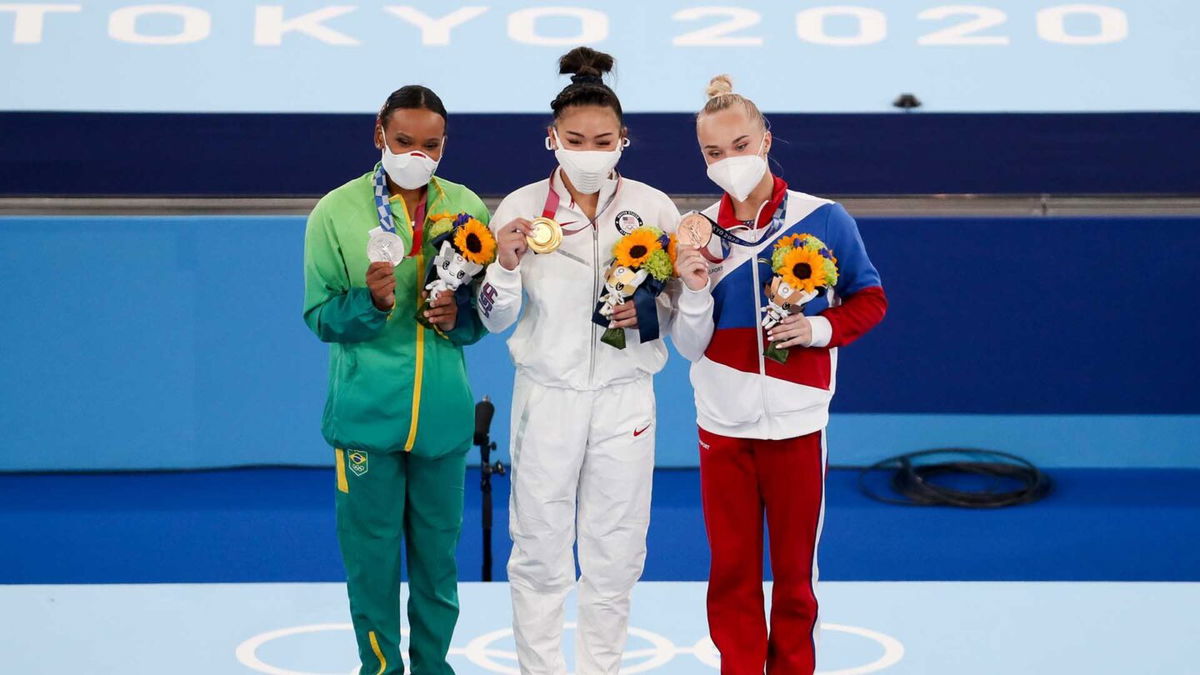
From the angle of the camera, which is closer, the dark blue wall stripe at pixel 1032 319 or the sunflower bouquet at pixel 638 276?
the sunflower bouquet at pixel 638 276

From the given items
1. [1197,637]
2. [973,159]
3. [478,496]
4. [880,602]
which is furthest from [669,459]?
[1197,637]

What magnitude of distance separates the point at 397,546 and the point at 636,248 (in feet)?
3.71

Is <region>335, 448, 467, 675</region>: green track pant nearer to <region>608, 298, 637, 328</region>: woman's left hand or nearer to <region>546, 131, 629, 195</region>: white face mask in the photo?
<region>608, 298, 637, 328</region>: woman's left hand

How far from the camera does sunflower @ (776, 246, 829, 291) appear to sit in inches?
133

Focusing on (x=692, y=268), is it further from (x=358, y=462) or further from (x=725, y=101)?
(x=358, y=462)

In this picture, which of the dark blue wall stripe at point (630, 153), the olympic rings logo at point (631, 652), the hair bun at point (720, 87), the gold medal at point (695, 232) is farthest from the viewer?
the dark blue wall stripe at point (630, 153)

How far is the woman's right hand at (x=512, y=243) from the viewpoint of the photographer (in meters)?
3.39

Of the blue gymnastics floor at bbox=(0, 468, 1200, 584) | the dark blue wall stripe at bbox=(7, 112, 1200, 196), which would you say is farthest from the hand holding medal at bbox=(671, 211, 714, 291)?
the dark blue wall stripe at bbox=(7, 112, 1200, 196)

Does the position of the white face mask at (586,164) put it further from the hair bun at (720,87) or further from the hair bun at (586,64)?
the hair bun at (720,87)

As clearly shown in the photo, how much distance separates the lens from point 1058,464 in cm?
625

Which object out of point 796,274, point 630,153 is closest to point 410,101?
point 796,274

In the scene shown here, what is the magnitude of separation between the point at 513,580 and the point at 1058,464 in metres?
3.59

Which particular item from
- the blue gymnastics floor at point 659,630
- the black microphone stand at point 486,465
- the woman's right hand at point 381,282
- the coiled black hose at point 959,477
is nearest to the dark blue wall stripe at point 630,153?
the coiled black hose at point 959,477

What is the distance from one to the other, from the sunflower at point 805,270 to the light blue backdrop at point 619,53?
287 cm
